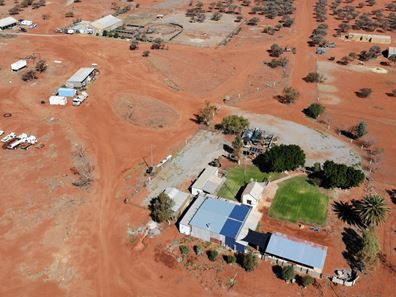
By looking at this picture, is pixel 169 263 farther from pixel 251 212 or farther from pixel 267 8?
pixel 267 8

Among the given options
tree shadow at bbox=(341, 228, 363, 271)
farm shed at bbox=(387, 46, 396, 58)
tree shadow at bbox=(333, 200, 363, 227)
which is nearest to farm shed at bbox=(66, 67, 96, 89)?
tree shadow at bbox=(333, 200, 363, 227)

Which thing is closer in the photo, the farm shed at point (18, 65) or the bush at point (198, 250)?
the bush at point (198, 250)

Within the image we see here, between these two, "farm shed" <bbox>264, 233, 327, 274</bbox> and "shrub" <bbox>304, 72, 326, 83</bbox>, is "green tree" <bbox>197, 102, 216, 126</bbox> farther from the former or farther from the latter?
"farm shed" <bbox>264, 233, 327, 274</bbox>

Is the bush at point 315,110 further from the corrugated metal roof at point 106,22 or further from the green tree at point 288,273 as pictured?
the corrugated metal roof at point 106,22

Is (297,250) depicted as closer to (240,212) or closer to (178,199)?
(240,212)

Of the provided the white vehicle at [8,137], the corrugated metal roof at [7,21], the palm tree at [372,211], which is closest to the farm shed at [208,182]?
the palm tree at [372,211]

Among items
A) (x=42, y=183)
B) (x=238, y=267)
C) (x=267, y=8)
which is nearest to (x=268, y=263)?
(x=238, y=267)
